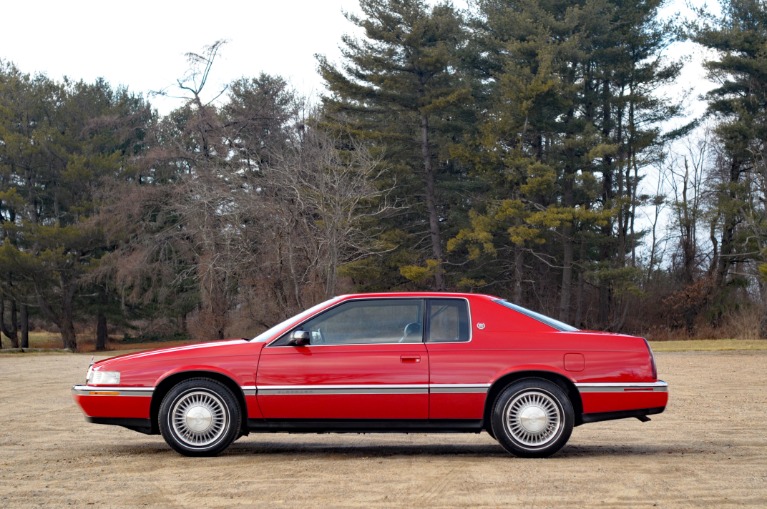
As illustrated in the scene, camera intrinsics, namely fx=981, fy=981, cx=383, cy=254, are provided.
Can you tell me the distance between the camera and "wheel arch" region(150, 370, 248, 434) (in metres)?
9.03

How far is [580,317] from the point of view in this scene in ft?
168

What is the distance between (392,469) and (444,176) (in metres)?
43.5

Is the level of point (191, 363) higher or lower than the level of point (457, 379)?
higher

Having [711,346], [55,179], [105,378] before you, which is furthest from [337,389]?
[55,179]

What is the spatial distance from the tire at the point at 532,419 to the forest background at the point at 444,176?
96.6ft

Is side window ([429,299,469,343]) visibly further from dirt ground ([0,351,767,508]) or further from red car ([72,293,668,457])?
dirt ground ([0,351,767,508])

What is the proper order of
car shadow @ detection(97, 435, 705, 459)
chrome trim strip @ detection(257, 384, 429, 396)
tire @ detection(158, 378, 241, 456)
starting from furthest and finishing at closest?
car shadow @ detection(97, 435, 705, 459), tire @ detection(158, 378, 241, 456), chrome trim strip @ detection(257, 384, 429, 396)

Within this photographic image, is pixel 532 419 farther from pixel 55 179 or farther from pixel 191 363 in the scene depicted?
pixel 55 179

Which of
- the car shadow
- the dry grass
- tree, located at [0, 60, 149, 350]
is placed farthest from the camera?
tree, located at [0, 60, 149, 350]

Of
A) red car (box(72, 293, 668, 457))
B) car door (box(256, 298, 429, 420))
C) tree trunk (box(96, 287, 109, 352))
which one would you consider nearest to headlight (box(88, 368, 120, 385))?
red car (box(72, 293, 668, 457))

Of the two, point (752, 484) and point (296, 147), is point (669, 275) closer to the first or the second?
point (296, 147)

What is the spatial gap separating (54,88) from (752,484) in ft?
179

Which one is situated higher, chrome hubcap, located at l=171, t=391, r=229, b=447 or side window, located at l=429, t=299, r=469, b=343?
side window, located at l=429, t=299, r=469, b=343

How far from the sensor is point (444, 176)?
2024 inches
